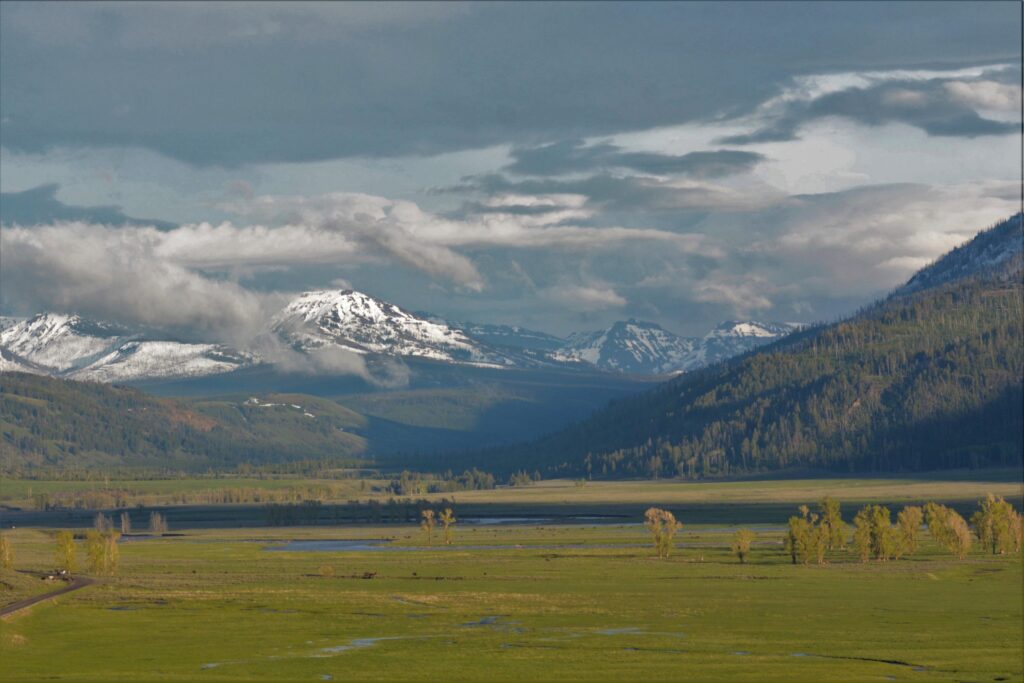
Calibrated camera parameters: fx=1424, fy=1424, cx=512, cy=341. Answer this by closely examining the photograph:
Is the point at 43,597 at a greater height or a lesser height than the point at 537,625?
greater

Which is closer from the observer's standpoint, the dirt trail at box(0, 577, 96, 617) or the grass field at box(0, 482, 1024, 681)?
the grass field at box(0, 482, 1024, 681)

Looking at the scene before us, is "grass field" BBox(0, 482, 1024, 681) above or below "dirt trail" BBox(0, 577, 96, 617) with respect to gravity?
below

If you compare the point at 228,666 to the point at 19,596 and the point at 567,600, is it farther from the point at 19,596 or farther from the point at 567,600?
the point at 19,596

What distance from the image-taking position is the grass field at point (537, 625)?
10969 centimetres

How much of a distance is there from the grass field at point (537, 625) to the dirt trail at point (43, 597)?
7.50 ft

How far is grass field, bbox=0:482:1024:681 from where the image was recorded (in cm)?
10969

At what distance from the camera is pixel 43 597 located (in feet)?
539

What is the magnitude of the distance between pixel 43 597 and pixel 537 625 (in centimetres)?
6297

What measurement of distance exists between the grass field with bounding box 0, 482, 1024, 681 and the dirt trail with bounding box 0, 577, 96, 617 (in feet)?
7.50

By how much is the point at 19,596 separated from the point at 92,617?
22.3m

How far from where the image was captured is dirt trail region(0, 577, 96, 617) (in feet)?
491

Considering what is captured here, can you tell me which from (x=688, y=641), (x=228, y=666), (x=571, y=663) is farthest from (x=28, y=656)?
(x=688, y=641)

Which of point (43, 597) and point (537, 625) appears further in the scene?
point (43, 597)

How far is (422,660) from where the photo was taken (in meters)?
115
